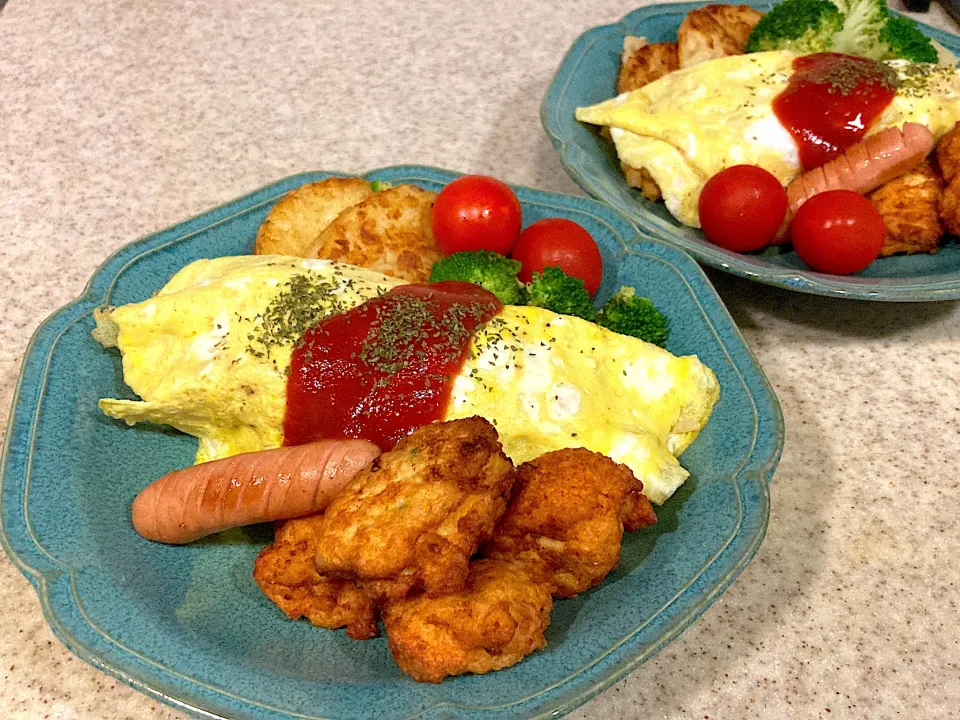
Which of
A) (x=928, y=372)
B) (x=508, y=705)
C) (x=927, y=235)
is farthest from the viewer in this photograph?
(x=927, y=235)

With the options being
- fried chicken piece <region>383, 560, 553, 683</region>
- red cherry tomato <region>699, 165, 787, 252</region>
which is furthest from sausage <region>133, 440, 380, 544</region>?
A: red cherry tomato <region>699, 165, 787, 252</region>

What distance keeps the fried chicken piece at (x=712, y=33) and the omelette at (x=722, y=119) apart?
22cm

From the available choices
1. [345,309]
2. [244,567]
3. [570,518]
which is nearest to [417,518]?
[570,518]

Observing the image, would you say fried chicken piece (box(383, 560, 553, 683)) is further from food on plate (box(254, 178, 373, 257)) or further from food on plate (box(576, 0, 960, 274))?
food on plate (box(576, 0, 960, 274))

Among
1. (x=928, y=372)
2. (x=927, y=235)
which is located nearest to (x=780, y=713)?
(x=928, y=372)

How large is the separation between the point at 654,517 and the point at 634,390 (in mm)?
448

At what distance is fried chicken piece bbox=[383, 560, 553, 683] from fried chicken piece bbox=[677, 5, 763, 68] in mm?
2795

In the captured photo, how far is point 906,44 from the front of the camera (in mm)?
3646

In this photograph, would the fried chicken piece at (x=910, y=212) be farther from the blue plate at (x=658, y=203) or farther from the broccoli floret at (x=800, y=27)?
the broccoli floret at (x=800, y=27)

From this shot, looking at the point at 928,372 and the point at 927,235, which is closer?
the point at 928,372

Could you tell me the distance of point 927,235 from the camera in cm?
313

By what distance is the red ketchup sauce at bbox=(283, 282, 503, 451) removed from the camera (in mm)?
2180

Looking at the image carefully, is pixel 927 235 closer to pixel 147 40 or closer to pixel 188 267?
pixel 188 267

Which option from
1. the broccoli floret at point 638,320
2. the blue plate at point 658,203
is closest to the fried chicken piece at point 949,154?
the blue plate at point 658,203
